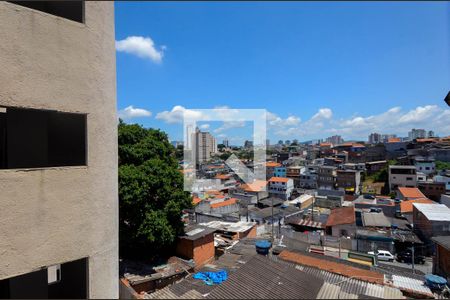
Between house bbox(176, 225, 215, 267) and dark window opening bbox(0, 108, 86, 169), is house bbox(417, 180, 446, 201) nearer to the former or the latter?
house bbox(176, 225, 215, 267)

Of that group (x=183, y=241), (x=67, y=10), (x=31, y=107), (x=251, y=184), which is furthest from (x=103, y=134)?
(x=251, y=184)

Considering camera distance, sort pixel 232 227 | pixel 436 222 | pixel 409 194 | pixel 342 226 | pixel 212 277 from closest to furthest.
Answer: pixel 212 277 < pixel 436 222 < pixel 232 227 < pixel 342 226 < pixel 409 194

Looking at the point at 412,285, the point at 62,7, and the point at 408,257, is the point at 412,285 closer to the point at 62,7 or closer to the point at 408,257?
the point at 62,7

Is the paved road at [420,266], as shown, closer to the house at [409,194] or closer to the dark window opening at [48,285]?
the house at [409,194]

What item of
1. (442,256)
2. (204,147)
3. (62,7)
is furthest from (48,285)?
(204,147)

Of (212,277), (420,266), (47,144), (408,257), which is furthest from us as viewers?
(408,257)

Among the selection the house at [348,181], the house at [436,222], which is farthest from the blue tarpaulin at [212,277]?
the house at [348,181]
